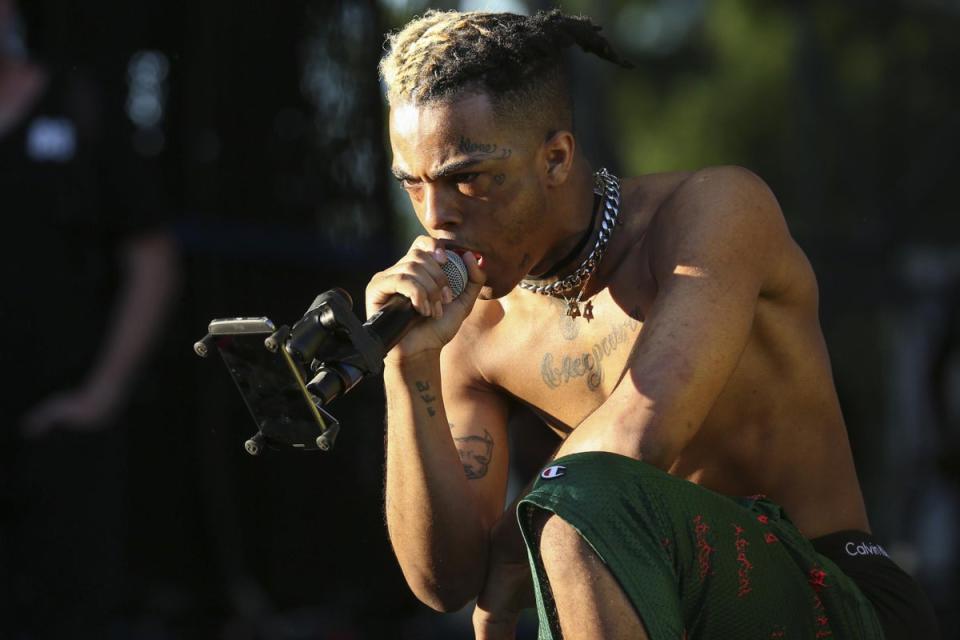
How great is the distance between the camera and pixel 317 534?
5445 millimetres

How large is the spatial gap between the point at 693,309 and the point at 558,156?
0.56m

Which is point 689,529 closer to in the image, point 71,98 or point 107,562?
point 107,562

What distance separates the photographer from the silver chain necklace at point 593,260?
11.0 ft

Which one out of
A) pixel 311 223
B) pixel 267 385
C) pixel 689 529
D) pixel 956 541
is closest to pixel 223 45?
pixel 311 223

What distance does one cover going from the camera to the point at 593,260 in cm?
335

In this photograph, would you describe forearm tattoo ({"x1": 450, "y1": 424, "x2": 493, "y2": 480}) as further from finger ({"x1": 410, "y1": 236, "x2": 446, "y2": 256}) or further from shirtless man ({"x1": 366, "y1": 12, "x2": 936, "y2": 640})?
finger ({"x1": 410, "y1": 236, "x2": 446, "y2": 256})

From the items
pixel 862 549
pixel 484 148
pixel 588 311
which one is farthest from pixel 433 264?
pixel 862 549

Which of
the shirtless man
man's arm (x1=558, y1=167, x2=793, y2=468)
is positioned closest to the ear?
the shirtless man

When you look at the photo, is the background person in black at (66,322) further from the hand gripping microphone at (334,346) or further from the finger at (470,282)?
the hand gripping microphone at (334,346)

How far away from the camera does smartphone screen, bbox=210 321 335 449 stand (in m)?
2.54

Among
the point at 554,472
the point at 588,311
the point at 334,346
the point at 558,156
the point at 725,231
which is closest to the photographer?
the point at 554,472

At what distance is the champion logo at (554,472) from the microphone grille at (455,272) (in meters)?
0.65

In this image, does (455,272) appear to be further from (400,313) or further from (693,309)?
(693,309)

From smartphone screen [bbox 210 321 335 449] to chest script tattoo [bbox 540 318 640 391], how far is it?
0.93 meters
